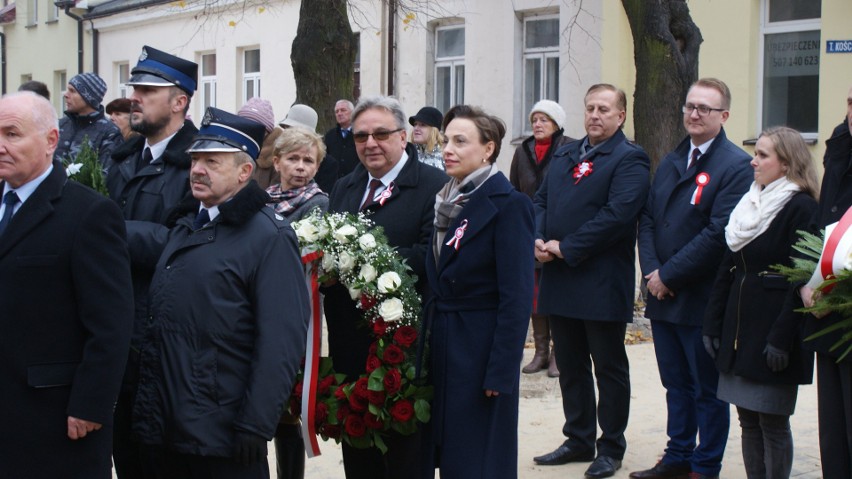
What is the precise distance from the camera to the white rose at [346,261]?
4.87 meters

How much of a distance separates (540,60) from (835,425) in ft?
49.3

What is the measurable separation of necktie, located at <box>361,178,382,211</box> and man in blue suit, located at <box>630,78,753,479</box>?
5.68 ft

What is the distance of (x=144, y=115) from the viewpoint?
504 centimetres

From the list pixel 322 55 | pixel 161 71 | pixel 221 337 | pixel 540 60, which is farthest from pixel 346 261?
pixel 540 60

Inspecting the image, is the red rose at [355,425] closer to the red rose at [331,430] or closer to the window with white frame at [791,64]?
the red rose at [331,430]

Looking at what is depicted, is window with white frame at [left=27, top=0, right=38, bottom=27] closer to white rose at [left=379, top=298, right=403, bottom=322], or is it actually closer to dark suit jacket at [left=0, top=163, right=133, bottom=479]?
white rose at [left=379, top=298, right=403, bottom=322]

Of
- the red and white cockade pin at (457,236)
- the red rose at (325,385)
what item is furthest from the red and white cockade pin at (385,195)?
the red rose at (325,385)

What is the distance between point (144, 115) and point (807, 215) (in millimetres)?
3210

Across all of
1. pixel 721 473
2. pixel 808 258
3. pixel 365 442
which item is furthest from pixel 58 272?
pixel 721 473

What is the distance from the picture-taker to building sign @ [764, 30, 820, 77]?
50.7 ft

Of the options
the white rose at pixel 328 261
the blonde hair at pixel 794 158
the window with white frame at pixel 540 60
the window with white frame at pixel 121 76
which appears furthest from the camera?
the window with white frame at pixel 121 76


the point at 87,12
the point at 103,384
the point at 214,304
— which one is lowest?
the point at 103,384

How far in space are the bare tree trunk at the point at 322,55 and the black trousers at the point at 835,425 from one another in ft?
24.7

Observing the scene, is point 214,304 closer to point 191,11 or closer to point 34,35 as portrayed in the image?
point 191,11
